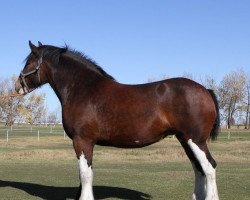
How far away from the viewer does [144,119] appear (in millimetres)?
7324

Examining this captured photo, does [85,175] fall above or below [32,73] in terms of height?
below

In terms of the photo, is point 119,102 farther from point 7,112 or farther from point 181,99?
point 7,112

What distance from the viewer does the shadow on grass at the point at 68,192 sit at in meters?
9.04

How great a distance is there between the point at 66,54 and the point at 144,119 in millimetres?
2125

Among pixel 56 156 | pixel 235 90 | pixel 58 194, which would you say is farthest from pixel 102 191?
pixel 235 90

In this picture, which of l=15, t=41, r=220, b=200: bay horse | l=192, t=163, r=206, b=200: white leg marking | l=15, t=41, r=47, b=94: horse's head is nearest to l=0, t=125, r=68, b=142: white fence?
l=15, t=41, r=47, b=94: horse's head

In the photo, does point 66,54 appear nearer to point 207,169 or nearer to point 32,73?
point 32,73

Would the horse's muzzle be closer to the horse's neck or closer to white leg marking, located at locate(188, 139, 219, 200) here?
the horse's neck

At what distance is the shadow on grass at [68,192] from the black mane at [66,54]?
2.78 metres

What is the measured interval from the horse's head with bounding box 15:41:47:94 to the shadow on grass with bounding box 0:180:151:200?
2.42 m

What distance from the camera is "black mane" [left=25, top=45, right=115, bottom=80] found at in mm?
8133

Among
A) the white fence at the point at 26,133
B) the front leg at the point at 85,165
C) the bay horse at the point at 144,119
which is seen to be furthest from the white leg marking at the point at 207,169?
the white fence at the point at 26,133

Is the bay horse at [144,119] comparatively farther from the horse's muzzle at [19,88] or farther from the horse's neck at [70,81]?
the horse's muzzle at [19,88]

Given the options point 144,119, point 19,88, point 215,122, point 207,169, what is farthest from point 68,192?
point 215,122
